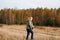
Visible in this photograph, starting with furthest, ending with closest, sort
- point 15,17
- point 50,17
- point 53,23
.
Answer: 1. point 15,17
2. point 50,17
3. point 53,23

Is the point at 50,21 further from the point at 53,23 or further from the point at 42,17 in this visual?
the point at 42,17

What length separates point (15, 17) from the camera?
77500mm

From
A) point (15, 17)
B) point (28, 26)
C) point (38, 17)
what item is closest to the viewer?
point (28, 26)

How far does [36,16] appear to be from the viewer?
73562mm

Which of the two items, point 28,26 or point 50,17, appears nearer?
point 28,26

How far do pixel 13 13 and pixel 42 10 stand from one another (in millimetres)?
10815

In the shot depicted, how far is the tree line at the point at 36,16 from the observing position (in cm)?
6488

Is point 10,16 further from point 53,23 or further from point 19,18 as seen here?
point 53,23

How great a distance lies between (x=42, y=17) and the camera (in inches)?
2768

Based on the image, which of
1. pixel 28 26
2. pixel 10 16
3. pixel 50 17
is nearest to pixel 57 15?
pixel 50 17

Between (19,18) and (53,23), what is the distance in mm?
16172

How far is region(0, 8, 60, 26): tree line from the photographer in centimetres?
6488

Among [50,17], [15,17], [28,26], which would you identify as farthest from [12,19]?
[28,26]

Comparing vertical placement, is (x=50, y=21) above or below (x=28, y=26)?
below
